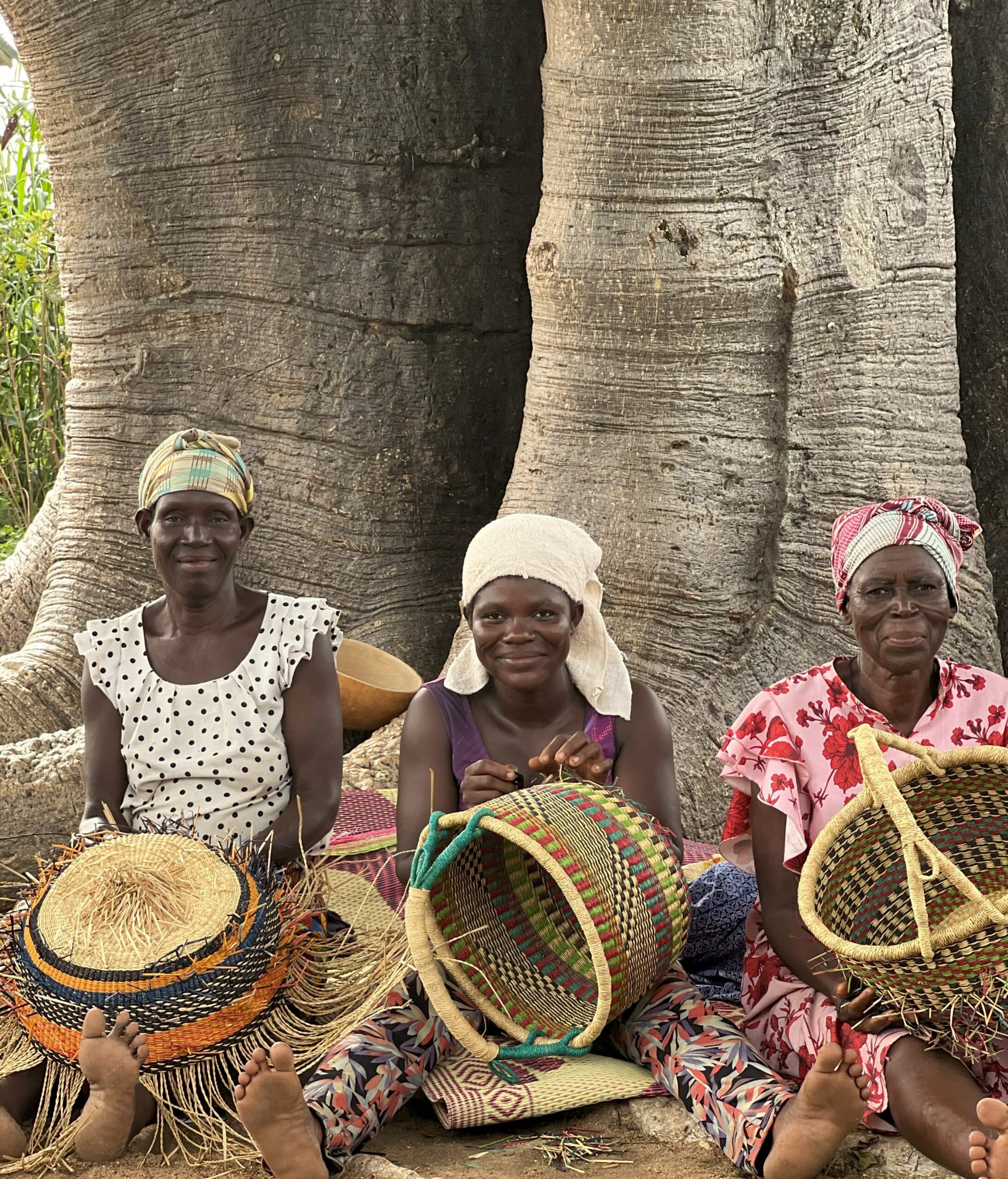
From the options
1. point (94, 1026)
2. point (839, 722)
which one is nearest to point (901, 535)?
point (839, 722)

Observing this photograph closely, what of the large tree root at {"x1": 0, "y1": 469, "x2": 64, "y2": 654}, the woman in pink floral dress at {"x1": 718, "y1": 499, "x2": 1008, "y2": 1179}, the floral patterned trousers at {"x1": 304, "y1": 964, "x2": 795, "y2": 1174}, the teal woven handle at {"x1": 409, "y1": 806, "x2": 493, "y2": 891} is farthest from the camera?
the large tree root at {"x1": 0, "y1": 469, "x2": 64, "y2": 654}

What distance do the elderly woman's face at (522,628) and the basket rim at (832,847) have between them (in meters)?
0.75

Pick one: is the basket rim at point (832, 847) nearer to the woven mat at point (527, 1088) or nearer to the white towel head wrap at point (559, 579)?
the woven mat at point (527, 1088)

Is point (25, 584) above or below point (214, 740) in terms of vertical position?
below

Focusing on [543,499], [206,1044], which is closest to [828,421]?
[543,499]

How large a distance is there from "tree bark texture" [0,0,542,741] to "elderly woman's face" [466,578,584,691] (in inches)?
86.2

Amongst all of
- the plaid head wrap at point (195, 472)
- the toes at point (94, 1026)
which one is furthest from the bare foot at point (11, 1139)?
the plaid head wrap at point (195, 472)

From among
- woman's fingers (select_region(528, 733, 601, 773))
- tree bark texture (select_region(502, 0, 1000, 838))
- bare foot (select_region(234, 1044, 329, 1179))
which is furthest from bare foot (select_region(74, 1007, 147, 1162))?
tree bark texture (select_region(502, 0, 1000, 838))

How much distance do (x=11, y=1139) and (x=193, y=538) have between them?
1.35 meters

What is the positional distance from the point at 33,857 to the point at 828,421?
280cm

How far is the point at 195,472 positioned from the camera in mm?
3371

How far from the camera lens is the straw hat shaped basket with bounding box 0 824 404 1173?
8.66ft

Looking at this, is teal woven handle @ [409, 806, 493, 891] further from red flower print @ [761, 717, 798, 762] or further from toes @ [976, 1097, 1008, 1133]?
toes @ [976, 1097, 1008, 1133]

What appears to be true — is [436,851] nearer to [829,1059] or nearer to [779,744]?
[779,744]
